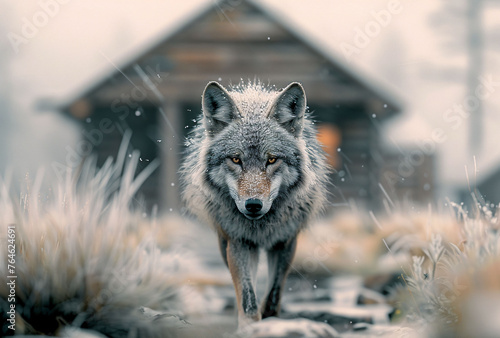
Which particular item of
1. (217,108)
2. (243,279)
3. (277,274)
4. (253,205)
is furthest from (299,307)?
(217,108)

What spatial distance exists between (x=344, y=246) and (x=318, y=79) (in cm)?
383

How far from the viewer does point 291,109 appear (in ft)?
10.8

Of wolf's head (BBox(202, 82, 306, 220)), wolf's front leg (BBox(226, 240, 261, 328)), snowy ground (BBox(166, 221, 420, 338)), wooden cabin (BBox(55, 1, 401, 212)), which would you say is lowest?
snowy ground (BBox(166, 221, 420, 338))

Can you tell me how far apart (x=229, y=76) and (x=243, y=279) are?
6.68 m

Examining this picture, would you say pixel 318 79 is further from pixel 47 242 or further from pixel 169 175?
pixel 47 242

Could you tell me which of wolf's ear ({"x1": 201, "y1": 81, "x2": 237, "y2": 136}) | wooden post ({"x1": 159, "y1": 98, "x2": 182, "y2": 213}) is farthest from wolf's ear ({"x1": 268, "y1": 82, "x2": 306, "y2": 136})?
wooden post ({"x1": 159, "y1": 98, "x2": 182, "y2": 213})

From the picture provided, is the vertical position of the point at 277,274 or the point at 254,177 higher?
the point at 254,177

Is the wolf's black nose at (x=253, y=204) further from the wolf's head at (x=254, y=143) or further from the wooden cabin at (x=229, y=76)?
the wooden cabin at (x=229, y=76)

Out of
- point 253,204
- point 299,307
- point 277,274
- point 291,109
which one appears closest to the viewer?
point 253,204

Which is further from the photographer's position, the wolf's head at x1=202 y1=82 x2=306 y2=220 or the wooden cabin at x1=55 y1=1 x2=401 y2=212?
the wooden cabin at x1=55 y1=1 x2=401 y2=212

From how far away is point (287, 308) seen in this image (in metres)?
4.99

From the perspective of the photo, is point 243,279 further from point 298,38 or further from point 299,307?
point 298,38

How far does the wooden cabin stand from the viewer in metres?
9.05

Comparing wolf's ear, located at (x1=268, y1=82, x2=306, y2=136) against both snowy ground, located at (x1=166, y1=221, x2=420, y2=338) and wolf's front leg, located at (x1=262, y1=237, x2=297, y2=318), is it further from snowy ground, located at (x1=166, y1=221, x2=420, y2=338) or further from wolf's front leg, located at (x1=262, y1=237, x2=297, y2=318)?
snowy ground, located at (x1=166, y1=221, x2=420, y2=338)
